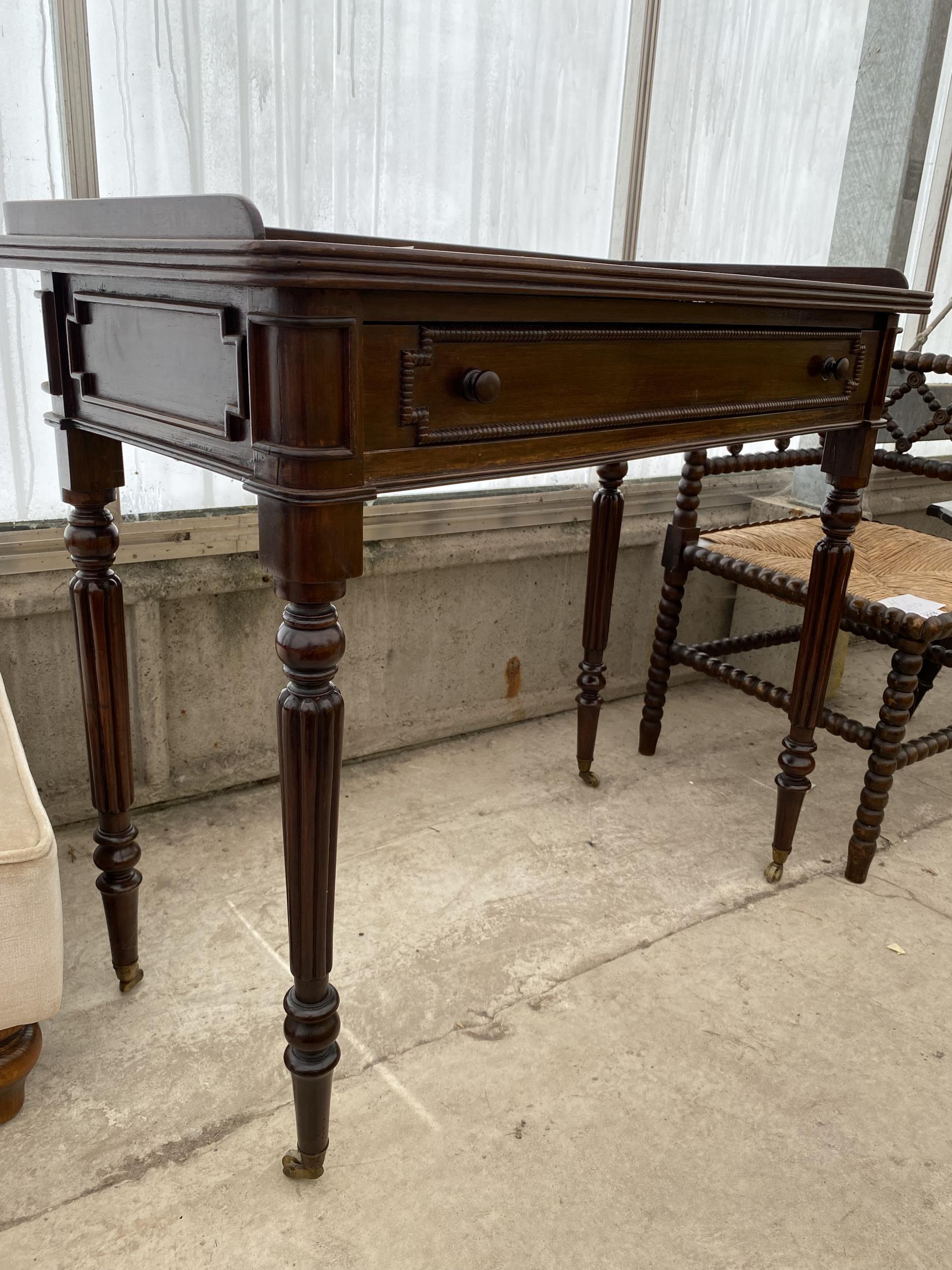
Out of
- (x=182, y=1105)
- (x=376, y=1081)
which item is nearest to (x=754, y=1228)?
(x=376, y=1081)

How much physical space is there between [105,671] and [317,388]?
2.33ft

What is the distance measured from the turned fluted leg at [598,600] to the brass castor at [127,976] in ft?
3.69

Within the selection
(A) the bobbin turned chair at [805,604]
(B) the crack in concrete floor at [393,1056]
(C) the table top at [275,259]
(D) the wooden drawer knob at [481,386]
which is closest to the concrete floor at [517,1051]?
(B) the crack in concrete floor at [393,1056]

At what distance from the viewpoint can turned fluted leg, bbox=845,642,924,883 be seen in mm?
1896

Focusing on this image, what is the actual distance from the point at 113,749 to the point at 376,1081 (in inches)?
24.6

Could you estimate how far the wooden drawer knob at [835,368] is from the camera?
5.33ft

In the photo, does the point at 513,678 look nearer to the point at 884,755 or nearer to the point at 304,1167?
the point at 884,755

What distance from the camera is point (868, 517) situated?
9.53 feet

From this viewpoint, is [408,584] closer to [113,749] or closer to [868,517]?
[113,749]

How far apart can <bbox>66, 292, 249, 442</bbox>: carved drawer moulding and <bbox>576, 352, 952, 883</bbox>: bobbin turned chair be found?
1.20 metres

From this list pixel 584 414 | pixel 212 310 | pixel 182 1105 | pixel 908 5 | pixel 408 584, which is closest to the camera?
pixel 212 310

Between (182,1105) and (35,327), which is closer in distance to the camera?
(182,1105)

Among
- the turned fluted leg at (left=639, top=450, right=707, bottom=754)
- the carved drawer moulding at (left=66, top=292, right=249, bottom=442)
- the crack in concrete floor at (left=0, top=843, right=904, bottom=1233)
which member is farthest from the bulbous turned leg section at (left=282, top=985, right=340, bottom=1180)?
the turned fluted leg at (left=639, top=450, right=707, bottom=754)

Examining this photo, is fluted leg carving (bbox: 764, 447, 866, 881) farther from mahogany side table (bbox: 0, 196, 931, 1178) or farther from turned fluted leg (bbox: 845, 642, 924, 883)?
mahogany side table (bbox: 0, 196, 931, 1178)
